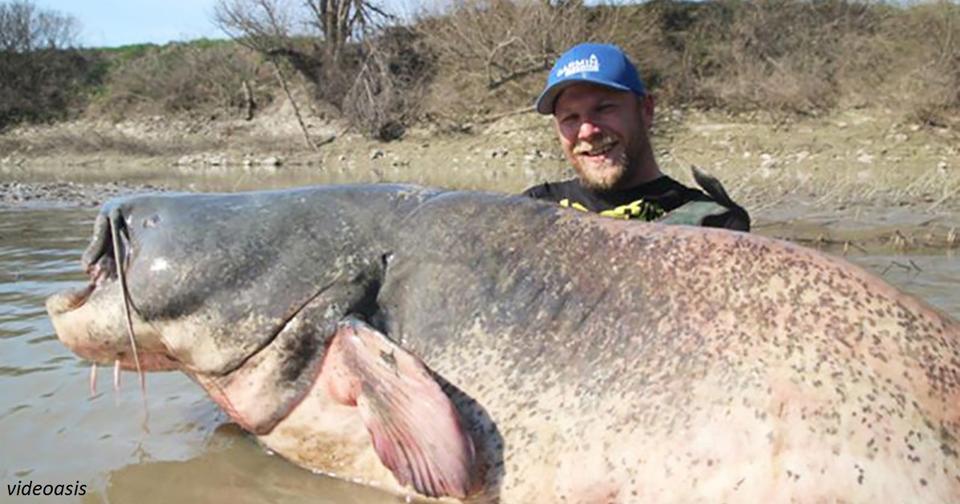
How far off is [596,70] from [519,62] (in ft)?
54.4

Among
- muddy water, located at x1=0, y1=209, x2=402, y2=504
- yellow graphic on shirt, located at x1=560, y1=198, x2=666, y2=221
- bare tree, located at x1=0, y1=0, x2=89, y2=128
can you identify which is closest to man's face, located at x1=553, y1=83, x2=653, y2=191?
yellow graphic on shirt, located at x1=560, y1=198, x2=666, y2=221

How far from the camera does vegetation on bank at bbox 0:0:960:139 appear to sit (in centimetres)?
1636

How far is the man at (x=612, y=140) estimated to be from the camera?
359 cm

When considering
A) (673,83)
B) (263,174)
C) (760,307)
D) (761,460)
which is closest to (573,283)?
(760,307)

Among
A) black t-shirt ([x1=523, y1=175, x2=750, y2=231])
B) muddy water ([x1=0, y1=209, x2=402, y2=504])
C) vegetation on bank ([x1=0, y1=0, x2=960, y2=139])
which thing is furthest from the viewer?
vegetation on bank ([x1=0, y1=0, x2=960, y2=139])

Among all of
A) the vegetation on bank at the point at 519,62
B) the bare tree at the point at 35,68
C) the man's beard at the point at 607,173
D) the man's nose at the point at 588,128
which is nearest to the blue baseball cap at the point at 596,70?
the man's nose at the point at 588,128

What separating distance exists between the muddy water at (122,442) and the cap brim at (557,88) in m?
1.76

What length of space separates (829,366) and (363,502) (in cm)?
135

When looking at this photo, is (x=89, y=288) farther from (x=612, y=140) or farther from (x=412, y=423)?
(x=612, y=140)

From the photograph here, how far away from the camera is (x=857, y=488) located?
216 centimetres

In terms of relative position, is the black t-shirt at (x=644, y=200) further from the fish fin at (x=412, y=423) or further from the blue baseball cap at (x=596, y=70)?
the fish fin at (x=412, y=423)

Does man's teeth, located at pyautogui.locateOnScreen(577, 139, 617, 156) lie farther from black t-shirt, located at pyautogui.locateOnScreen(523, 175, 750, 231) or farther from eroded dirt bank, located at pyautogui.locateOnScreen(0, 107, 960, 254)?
eroded dirt bank, located at pyautogui.locateOnScreen(0, 107, 960, 254)

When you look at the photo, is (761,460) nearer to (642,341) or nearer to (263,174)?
(642,341)

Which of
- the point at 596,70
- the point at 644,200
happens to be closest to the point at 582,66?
the point at 596,70
